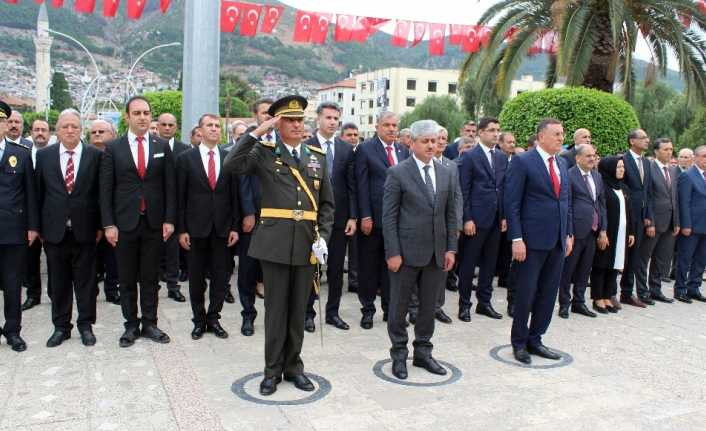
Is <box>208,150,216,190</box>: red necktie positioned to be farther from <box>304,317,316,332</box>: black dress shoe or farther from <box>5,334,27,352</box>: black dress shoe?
<box>5,334,27,352</box>: black dress shoe

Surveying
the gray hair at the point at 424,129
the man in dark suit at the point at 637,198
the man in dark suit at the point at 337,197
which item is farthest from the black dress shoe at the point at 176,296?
the man in dark suit at the point at 637,198

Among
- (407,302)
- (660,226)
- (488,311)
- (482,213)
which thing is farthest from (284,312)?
(660,226)

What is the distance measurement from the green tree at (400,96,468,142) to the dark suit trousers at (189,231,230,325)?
52703 mm

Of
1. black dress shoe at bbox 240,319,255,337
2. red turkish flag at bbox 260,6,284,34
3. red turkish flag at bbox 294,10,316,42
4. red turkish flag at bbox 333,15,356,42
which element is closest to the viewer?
black dress shoe at bbox 240,319,255,337

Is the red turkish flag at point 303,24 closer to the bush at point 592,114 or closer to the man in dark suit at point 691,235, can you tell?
the bush at point 592,114

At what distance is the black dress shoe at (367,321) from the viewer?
19.2ft

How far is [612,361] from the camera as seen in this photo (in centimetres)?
510

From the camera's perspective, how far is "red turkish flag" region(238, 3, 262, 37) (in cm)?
1141

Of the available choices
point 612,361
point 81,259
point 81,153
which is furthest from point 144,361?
point 612,361

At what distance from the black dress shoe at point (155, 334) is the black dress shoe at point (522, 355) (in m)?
2.97

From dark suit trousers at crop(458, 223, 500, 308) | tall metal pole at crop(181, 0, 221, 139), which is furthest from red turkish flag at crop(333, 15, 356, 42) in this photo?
dark suit trousers at crop(458, 223, 500, 308)

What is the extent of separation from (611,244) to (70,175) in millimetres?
5624

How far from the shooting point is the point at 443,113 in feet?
191

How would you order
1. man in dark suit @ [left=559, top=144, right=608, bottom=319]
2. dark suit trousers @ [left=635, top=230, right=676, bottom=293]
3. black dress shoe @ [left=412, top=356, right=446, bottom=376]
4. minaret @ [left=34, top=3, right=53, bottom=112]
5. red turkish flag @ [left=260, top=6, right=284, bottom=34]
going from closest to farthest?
black dress shoe @ [left=412, top=356, right=446, bottom=376]
man in dark suit @ [left=559, top=144, right=608, bottom=319]
dark suit trousers @ [left=635, top=230, right=676, bottom=293]
red turkish flag @ [left=260, top=6, right=284, bottom=34]
minaret @ [left=34, top=3, right=53, bottom=112]
